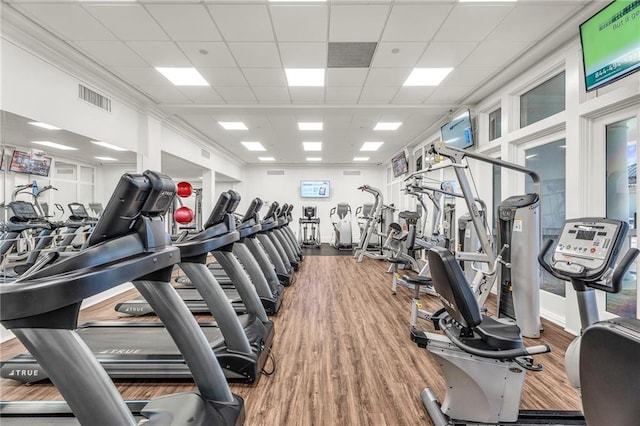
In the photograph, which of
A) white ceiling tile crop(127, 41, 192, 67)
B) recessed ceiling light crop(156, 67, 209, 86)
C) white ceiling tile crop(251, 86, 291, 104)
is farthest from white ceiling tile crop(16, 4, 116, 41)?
white ceiling tile crop(251, 86, 291, 104)

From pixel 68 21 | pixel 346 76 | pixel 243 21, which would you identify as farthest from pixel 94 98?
pixel 346 76

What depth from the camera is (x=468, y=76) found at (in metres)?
4.34

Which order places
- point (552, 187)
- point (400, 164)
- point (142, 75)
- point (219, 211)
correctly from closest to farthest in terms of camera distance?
1. point (219, 211)
2. point (552, 187)
3. point (142, 75)
4. point (400, 164)

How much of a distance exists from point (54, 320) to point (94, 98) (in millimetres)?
4474

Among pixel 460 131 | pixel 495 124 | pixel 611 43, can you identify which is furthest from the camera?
pixel 460 131

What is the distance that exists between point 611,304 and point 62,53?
6660mm

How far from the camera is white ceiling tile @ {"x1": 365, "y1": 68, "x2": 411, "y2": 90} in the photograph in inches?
163

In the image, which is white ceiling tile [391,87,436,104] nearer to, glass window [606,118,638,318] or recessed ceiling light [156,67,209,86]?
glass window [606,118,638,318]

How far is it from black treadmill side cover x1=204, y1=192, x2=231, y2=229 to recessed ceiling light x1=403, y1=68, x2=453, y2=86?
10.7ft

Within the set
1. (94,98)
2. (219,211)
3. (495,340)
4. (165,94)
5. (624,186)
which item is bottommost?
(495,340)

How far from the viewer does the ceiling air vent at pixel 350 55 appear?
3553 mm

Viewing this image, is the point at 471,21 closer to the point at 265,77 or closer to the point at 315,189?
the point at 265,77

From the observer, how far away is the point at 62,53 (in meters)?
3.63

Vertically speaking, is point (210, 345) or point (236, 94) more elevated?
point (236, 94)
